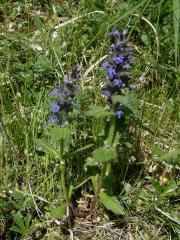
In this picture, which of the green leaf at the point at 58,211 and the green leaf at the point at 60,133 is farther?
the green leaf at the point at 58,211

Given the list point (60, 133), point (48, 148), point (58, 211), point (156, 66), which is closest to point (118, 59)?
point (60, 133)

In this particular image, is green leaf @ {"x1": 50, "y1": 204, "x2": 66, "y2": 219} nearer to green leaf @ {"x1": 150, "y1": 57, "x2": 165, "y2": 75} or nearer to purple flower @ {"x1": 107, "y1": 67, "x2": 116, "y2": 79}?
purple flower @ {"x1": 107, "y1": 67, "x2": 116, "y2": 79}

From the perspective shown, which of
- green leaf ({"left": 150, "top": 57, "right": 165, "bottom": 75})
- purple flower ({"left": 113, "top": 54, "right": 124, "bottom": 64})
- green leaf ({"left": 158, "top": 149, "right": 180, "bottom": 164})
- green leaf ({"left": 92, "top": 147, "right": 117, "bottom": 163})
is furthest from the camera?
green leaf ({"left": 150, "top": 57, "right": 165, "bottom": 75})

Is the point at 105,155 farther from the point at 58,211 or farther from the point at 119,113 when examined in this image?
the point at 58,211

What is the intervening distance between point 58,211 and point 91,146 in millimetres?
429

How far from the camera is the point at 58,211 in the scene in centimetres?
219

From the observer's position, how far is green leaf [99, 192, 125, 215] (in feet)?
7.22

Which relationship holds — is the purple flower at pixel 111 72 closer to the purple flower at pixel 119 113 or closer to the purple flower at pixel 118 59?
the purple flower at pixel 118 59

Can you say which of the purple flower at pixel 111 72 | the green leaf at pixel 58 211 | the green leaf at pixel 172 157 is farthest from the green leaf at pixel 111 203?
the purple flower at pixel 111 72

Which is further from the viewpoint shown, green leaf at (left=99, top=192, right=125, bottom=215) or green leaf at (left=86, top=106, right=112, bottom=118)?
green leaf at (left=99, top=192, right=125, bottom=215)

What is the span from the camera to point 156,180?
2.40m

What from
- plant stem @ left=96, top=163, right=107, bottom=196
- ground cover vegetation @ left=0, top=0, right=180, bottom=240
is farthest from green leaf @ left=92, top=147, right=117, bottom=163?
plant stem @ left=96, top=163, right=107, bottom=196

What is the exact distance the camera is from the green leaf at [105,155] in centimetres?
207

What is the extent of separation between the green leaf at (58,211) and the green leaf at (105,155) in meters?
0.31
